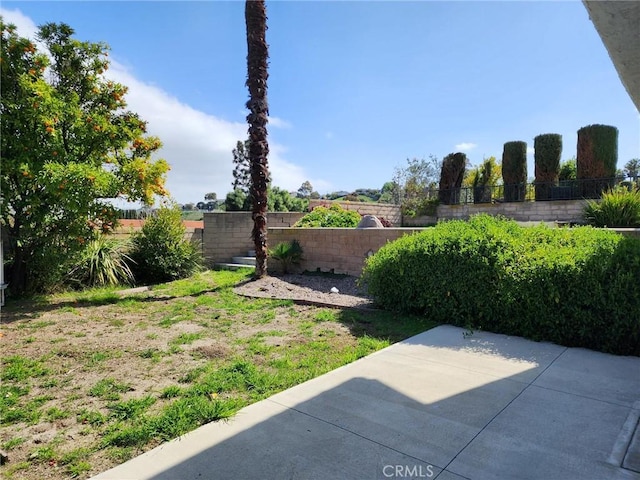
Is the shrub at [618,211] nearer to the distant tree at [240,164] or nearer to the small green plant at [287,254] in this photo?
the small green plant at [287,254]

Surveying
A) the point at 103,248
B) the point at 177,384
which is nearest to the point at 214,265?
the point at 103,248

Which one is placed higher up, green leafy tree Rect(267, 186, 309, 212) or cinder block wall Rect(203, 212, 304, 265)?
green leafy tree Rect(267, 186, 309, 212)

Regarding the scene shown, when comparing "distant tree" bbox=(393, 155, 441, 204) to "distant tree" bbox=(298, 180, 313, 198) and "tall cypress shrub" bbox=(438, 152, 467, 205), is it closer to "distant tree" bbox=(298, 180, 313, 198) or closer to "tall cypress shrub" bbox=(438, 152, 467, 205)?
"tall cypress shrub" bbox=(438, 152, 467, 205)

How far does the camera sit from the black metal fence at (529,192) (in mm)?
11922

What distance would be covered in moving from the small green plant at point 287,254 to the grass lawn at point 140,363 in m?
3.04

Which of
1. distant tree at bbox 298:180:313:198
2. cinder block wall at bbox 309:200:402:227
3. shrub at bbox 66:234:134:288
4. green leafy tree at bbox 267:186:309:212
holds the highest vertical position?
distant tree at bbox 298:180:313:198

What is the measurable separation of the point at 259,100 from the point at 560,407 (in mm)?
8106

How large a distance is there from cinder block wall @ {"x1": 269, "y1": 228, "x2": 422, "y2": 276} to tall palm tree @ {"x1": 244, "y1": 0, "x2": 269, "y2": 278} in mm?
1518

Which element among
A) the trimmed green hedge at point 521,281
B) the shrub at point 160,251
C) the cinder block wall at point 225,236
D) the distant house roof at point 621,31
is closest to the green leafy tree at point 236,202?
the cinder block wall at point 225,236

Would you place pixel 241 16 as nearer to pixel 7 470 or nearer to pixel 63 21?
pixel 63 21

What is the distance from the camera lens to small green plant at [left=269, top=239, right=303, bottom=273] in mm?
9883

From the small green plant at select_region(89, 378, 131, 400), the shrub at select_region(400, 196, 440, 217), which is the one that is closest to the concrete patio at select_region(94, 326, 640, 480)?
the small green plant at select_region(89, 378, 131, 400)

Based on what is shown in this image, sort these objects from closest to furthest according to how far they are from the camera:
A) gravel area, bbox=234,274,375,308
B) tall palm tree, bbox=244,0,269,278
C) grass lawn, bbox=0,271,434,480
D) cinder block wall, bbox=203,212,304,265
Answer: grass lawn, bbox=0,271,434,480, gravel area, bbox=234,274,375,308, tall palm tree, bbox=244,0,269,278, cinder block wall, bbox=203,212,304,265

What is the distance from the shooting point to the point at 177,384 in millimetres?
3297
